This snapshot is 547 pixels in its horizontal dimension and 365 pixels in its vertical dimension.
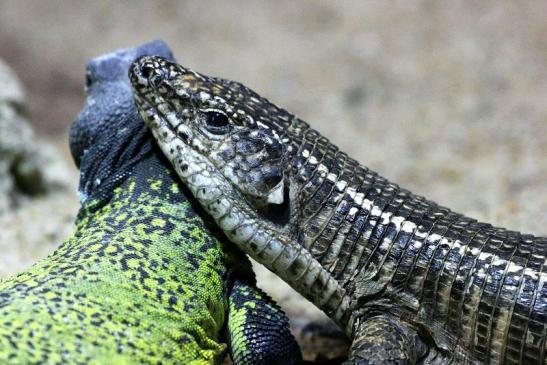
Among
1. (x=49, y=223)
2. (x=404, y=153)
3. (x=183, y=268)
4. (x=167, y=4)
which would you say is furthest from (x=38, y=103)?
(x=183, y=268)

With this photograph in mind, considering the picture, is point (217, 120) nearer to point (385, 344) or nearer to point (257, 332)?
point (257, 332)

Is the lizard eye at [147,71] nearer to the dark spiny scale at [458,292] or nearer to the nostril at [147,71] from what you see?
the nostril at [147,71]

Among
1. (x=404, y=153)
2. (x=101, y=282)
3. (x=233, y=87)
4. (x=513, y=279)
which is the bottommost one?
(x=101, y=282)

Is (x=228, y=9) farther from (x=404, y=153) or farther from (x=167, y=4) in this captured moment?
(x=404, y=153)

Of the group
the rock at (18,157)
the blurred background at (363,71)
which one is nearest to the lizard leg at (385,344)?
the blurred background at (363,71)

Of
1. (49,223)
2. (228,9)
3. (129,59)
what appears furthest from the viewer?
(228,9)

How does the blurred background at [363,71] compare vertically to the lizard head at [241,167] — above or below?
above

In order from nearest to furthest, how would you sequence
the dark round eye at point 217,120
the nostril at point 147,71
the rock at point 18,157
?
the dark round eye at point 217,120 → the nostril at point 147,71 → the rock at point 18,157
